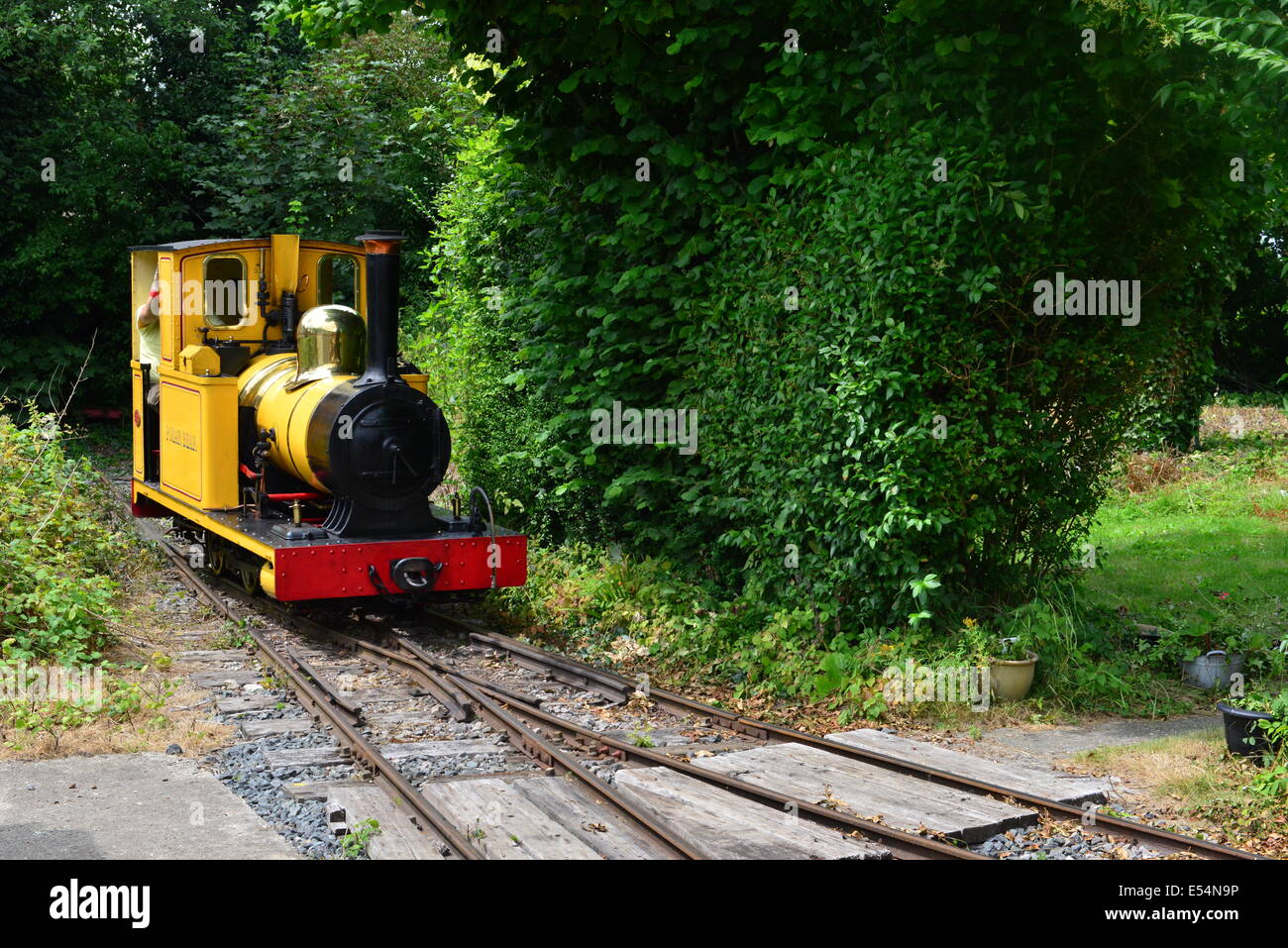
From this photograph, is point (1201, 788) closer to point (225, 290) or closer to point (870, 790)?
point (870, 790)

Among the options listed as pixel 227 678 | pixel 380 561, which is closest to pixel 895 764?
pixel 380 561

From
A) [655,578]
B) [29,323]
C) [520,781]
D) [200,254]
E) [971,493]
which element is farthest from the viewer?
[29,323]

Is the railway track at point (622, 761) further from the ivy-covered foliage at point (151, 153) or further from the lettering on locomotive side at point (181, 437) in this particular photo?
the ivy-covered foliage at point (151, 153)

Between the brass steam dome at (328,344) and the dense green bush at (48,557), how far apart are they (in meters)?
2.35

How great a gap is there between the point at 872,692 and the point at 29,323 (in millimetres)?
19561

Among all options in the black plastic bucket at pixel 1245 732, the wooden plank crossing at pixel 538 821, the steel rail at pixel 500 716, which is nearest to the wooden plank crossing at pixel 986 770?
the black plastic bucket at pixel 1245 732

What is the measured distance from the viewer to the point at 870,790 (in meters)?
6.72

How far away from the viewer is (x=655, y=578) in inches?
421

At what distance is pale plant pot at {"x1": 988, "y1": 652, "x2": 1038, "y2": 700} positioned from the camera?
330 inches

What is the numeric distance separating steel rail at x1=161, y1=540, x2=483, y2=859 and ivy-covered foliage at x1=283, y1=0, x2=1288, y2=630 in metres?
3.10

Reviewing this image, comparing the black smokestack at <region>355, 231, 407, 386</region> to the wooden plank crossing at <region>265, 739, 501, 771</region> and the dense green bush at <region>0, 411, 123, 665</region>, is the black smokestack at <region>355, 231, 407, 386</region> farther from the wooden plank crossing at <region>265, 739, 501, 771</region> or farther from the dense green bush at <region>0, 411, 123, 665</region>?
the wooden plank crossing at <region>265, 739, 501, 771</region>
